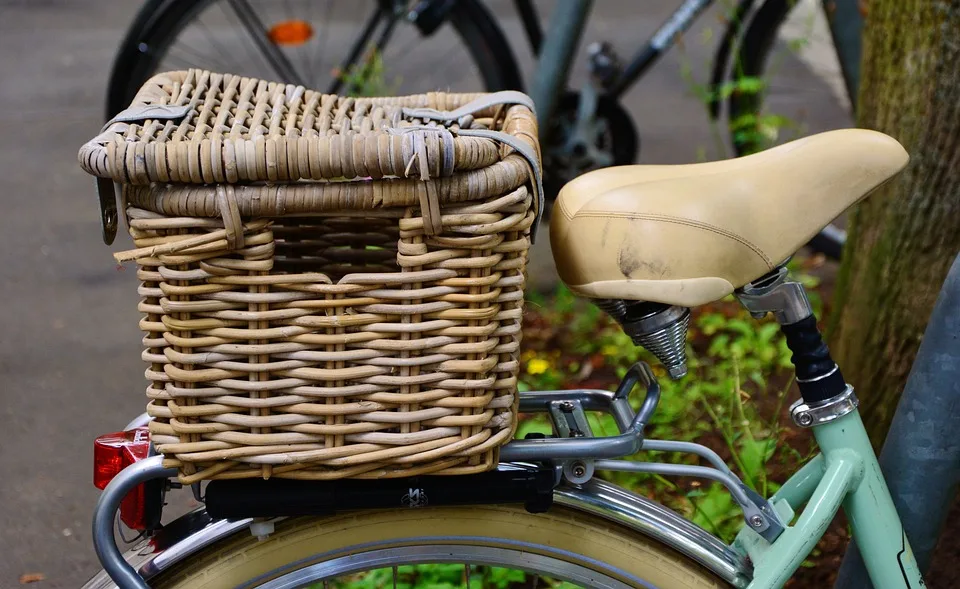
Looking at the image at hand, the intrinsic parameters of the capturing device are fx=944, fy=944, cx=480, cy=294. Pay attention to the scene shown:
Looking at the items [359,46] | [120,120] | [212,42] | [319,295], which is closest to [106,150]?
[120,120]

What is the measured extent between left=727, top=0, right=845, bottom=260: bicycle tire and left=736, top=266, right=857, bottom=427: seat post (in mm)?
2222

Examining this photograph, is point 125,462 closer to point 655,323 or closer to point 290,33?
point 655,323

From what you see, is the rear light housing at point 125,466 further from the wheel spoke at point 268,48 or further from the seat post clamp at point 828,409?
the wheel spoke at point 268,48

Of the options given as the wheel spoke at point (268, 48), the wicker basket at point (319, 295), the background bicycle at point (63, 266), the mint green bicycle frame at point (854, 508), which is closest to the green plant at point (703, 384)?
the background bicycle at point (63, 266)

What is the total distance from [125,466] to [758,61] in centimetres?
294

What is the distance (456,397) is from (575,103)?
2.47 meters

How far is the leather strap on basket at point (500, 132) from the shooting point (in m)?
1.10

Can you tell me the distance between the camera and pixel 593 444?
47.3 inches

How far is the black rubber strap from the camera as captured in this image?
1.33 metres

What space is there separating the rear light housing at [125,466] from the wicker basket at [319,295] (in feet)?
0.59

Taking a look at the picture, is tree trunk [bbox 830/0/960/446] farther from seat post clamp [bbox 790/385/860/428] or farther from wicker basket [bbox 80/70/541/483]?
wicker basket [bbox 80/70/541/483]

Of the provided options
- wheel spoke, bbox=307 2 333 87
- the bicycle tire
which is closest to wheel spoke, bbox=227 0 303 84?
wheel spoke, bbox=307 2 333 87

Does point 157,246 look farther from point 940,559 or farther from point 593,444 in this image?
point 940,559

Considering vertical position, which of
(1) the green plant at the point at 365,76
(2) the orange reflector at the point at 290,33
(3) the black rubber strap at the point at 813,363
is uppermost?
(2) the orange reflector at the point at 290,33
